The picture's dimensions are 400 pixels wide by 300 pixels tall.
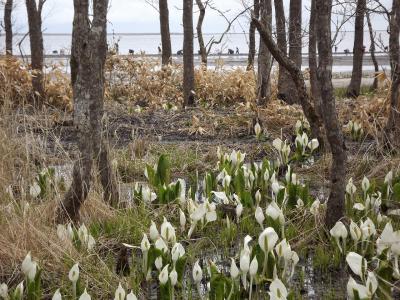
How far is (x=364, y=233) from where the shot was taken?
3395 mm

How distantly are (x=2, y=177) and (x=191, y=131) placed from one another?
4282 mm

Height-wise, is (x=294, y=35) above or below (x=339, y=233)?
above

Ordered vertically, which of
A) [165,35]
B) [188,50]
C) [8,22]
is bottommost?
[188,50]

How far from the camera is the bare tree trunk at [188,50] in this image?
11234 millimetres

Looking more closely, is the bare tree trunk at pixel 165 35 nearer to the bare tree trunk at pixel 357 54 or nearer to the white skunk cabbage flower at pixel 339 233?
the bare tree trunk at pixel 357 54

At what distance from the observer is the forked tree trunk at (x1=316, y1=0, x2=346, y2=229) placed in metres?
3.70

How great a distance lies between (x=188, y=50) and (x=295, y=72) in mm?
5616

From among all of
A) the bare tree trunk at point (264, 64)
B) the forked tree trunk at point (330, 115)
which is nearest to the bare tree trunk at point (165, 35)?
the bare tree trunk at point (264, 64)

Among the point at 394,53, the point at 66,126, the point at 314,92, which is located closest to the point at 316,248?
the point at 394,53

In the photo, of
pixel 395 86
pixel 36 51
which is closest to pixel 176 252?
pixel 395 86

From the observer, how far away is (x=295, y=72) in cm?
591

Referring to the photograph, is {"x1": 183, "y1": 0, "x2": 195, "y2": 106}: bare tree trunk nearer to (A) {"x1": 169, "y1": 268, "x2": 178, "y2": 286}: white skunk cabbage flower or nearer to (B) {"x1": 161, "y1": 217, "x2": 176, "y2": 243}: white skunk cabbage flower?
(B) {"x1": 161, "y1": 217, "x2": 176, "y2": 243}: white skunk cabbage flower

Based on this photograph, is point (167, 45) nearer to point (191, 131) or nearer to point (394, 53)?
point (191, 131)

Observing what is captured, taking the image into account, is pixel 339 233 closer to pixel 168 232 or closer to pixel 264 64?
pixel 168 232
